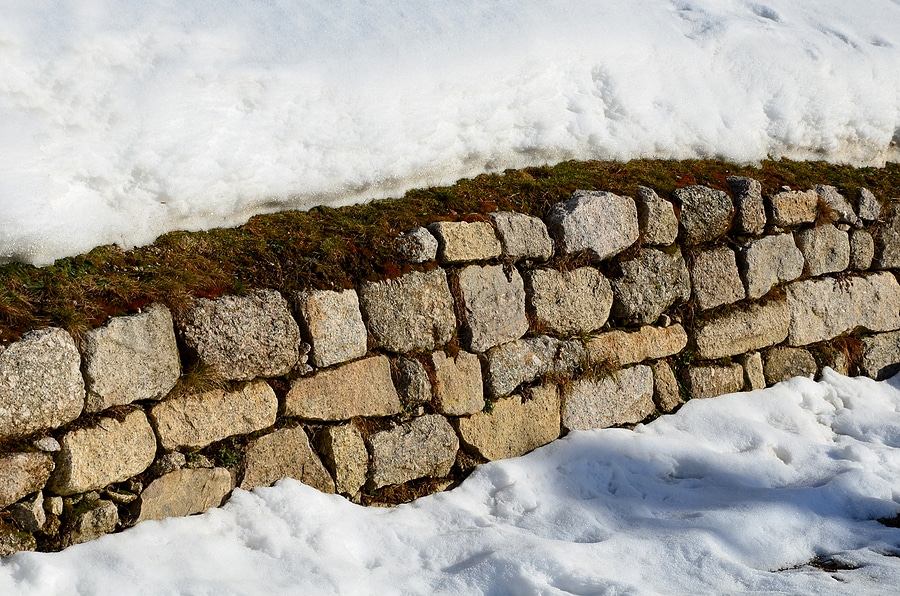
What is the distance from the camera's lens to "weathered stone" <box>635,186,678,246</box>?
4.19m

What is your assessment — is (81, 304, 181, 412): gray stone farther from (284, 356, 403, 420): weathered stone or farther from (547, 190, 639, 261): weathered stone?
(547, 190, 639, 261): weathered stone

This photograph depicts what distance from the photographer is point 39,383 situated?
2.58m

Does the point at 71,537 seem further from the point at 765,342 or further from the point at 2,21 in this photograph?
the point at 765,342

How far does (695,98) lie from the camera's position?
500 centimetres

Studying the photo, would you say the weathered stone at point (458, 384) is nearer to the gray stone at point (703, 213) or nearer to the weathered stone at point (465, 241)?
the weathered stone at point (465, 241)

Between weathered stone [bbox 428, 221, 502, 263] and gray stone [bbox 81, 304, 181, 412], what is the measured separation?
116cm

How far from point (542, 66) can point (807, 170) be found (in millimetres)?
1820

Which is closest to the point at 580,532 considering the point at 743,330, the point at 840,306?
the point at 743,330

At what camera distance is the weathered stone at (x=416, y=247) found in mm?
3486

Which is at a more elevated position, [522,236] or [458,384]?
[522,236]

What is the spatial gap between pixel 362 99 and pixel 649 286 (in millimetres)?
1632

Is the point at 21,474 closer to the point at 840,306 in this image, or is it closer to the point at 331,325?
the point at 331,325

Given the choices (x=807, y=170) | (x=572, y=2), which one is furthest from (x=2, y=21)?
(x=807, y=170)

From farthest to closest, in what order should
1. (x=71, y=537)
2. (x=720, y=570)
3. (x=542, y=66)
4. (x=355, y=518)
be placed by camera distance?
1. (x=542, y=66)
2. (x=355, y=518)
3. (x=720, y=570)
4. (x=71, y=537)
